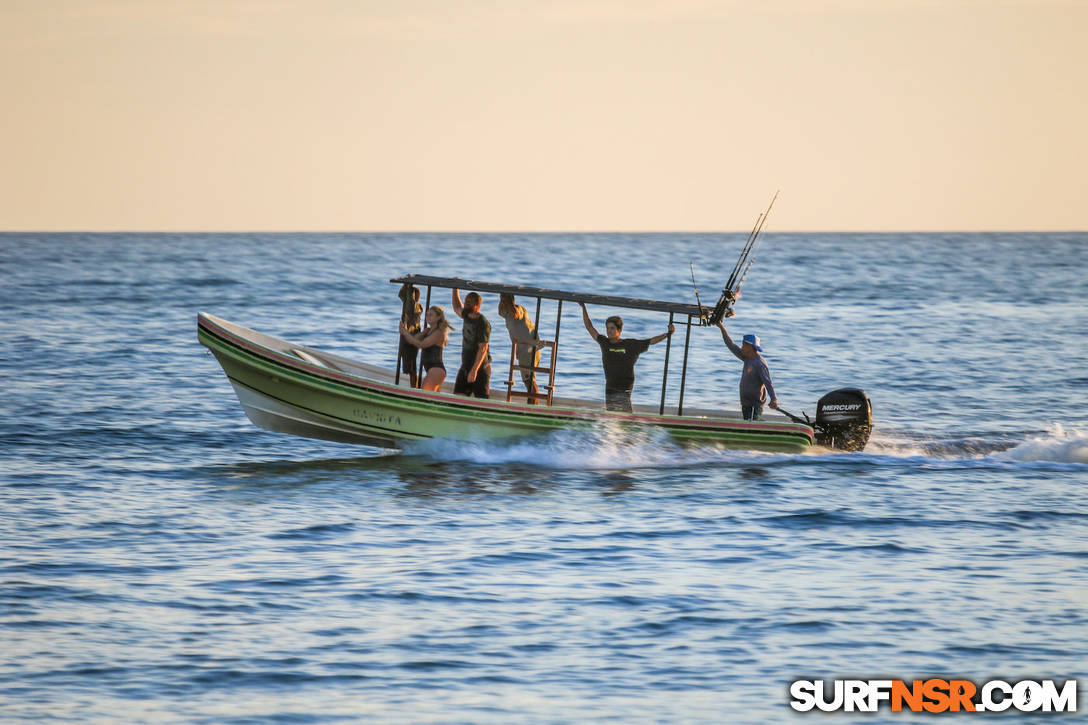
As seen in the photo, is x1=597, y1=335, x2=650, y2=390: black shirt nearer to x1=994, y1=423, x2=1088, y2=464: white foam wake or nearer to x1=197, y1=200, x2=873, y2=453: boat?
x1=197, y1=200, x2=873, y2=453: boat

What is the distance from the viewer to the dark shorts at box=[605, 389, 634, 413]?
1809 centimetres

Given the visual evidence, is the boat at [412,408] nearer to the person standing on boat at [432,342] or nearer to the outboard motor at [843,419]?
the person standing on boat at [432,342]

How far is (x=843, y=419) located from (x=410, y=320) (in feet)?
20.0

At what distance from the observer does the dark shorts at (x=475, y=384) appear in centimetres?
1784

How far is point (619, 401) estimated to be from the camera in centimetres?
1811

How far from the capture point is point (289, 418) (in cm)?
1783

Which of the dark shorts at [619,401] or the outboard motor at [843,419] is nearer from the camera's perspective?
the dark shorts at [619,401]

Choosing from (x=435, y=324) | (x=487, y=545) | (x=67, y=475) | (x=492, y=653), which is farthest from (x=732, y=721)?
(x=67, y=475)

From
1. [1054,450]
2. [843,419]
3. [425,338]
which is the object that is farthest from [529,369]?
[1054,450]

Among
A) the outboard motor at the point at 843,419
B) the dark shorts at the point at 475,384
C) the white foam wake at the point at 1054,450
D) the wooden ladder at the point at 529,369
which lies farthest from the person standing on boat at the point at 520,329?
the white foam wake at the point at 1054,450

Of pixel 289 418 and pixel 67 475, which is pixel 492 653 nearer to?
pixel 289 418

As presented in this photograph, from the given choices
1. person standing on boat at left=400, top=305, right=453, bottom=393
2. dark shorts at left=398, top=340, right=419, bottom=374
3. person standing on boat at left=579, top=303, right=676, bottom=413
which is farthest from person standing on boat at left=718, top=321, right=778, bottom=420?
dark shorts at left=398, top=340, right=419, bottom=374

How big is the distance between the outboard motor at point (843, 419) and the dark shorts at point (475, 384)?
15.1 feet

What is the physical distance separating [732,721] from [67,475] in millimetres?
11530
